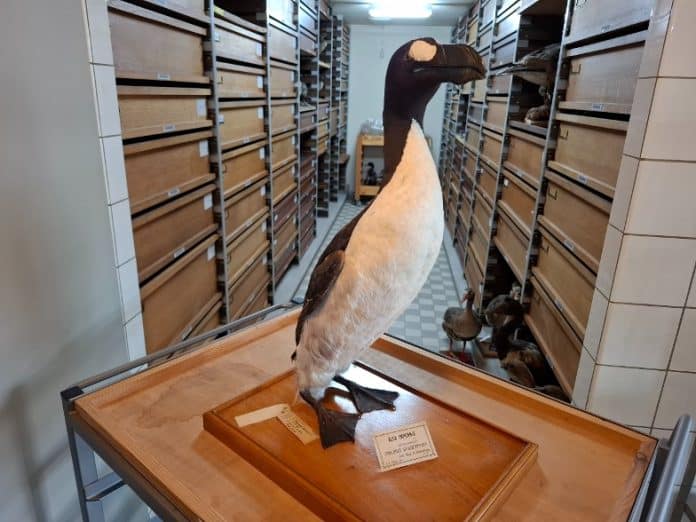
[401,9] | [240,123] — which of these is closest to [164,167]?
[240,123]

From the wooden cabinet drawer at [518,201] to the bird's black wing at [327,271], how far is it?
1.38 metres

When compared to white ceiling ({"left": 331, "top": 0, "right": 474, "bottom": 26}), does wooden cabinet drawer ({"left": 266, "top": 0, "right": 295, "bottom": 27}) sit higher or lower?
lower

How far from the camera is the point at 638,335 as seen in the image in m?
1.24

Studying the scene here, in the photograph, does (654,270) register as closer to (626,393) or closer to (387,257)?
(626,393)

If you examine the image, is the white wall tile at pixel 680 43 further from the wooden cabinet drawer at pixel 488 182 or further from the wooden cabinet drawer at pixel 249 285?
the wooden cabinet drawer at pixel 249 285

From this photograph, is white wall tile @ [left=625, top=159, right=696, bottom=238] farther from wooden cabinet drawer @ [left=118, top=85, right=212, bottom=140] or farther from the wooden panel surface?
wooden cabinet drawer @ [left=118, top=85, right=212, bottom=140]

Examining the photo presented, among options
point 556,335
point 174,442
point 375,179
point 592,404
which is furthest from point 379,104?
point 174,442

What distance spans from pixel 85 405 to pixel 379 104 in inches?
236

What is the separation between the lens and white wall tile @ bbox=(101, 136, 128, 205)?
1.14 meters

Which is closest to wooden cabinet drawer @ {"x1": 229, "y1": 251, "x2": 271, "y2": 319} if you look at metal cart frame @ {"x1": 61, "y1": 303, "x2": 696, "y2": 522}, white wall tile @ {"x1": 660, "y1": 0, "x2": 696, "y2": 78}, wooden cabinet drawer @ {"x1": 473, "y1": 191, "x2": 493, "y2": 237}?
metal cart frame @ {"x1": 61, "y1": 303, "x2": 696, "y2": 522}

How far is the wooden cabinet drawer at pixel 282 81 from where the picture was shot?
9.12 ft

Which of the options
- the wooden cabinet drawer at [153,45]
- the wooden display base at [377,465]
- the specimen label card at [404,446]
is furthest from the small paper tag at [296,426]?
the wooden cabinet drawer at [153,45]

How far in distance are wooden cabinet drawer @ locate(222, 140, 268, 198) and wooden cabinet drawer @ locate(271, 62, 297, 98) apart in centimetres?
42

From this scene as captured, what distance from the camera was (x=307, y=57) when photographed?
414cm
